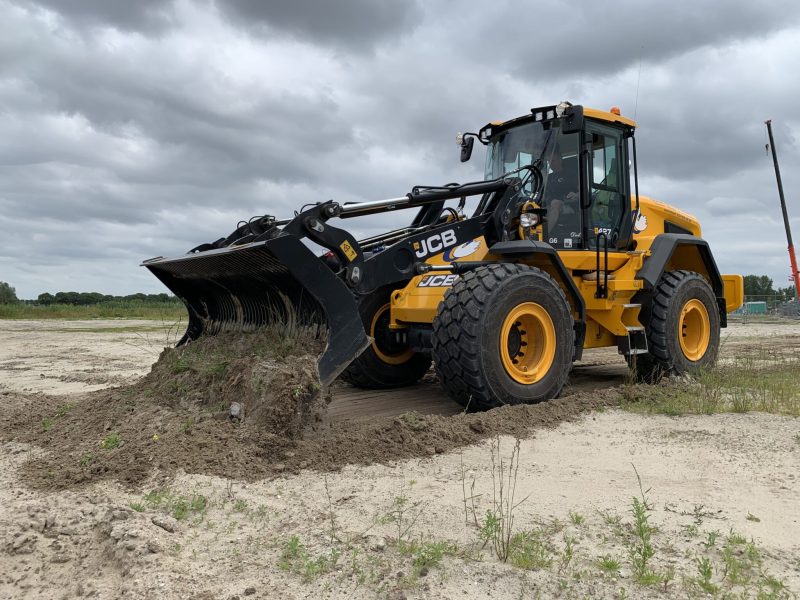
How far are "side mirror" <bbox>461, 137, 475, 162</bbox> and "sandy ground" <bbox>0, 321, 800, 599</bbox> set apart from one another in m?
4.16

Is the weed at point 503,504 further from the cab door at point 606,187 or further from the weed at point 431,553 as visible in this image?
the cab door at point 606,187

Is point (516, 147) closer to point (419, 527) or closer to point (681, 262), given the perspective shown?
point (681, 262)

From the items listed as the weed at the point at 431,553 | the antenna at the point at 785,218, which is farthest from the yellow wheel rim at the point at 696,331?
the antenna at the point at 785,218

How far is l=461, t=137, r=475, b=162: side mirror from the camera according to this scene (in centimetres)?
782

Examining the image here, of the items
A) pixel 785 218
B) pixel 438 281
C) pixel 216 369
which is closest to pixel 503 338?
pixel 438 281

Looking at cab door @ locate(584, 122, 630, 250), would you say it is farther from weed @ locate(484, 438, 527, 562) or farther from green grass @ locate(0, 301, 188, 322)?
green grass @ locate(0, 301, 188, 322)

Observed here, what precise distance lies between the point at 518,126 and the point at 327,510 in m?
5.05

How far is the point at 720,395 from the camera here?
632 cm

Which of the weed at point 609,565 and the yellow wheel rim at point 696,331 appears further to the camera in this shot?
the yellow wheel rim at point 696,331

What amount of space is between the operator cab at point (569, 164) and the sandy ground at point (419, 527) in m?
2.95

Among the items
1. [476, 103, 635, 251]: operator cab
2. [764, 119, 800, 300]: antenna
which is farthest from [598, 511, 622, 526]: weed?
[764, 119, 800, 300]: antenna

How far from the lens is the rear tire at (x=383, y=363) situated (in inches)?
276

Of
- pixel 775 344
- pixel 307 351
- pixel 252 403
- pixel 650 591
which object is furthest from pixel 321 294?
pixel 775 344

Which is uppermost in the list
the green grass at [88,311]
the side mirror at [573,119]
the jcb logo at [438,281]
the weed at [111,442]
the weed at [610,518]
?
the side mirror at [573,119]
